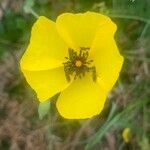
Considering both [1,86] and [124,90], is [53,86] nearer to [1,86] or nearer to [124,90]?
[124,90]

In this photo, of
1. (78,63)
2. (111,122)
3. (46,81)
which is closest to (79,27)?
(78,63)

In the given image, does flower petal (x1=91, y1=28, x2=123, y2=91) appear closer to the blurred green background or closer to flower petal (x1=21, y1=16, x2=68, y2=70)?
flower petal (x1=21, y1=16, x2=68, y2=70)

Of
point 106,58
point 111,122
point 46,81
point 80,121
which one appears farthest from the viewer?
point 80,121

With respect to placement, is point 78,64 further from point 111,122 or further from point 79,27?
point 111,122

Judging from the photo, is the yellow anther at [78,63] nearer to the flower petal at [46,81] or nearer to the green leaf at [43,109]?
the flower petal at [46,81]

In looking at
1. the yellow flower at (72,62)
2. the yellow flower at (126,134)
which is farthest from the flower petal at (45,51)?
the yellow flower at (126,134)

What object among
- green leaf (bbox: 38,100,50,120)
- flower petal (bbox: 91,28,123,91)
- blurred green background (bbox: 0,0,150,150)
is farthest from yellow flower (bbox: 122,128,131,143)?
flower petal (bbox: 91,28,123,91)
